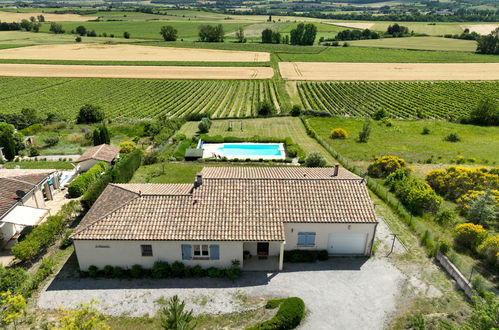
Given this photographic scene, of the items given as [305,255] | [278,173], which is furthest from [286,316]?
[278,173]

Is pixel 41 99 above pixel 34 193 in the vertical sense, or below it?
below

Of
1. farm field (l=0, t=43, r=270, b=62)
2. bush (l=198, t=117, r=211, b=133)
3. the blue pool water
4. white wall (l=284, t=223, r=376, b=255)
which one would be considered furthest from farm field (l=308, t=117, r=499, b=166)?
farm field (l=0, t=43, r=270, b=62)

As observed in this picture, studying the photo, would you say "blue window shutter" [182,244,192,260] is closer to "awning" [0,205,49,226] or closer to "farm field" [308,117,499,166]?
"awning" [0,205,49,226]

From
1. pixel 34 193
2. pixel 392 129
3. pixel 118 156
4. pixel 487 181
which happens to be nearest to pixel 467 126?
pixel 392 129

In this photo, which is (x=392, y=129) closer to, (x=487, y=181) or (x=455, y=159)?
(x=455, y=159)

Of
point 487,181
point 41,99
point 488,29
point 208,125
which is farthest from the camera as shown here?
point 488,29

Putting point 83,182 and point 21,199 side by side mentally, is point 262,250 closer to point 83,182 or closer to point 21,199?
point 21,199
